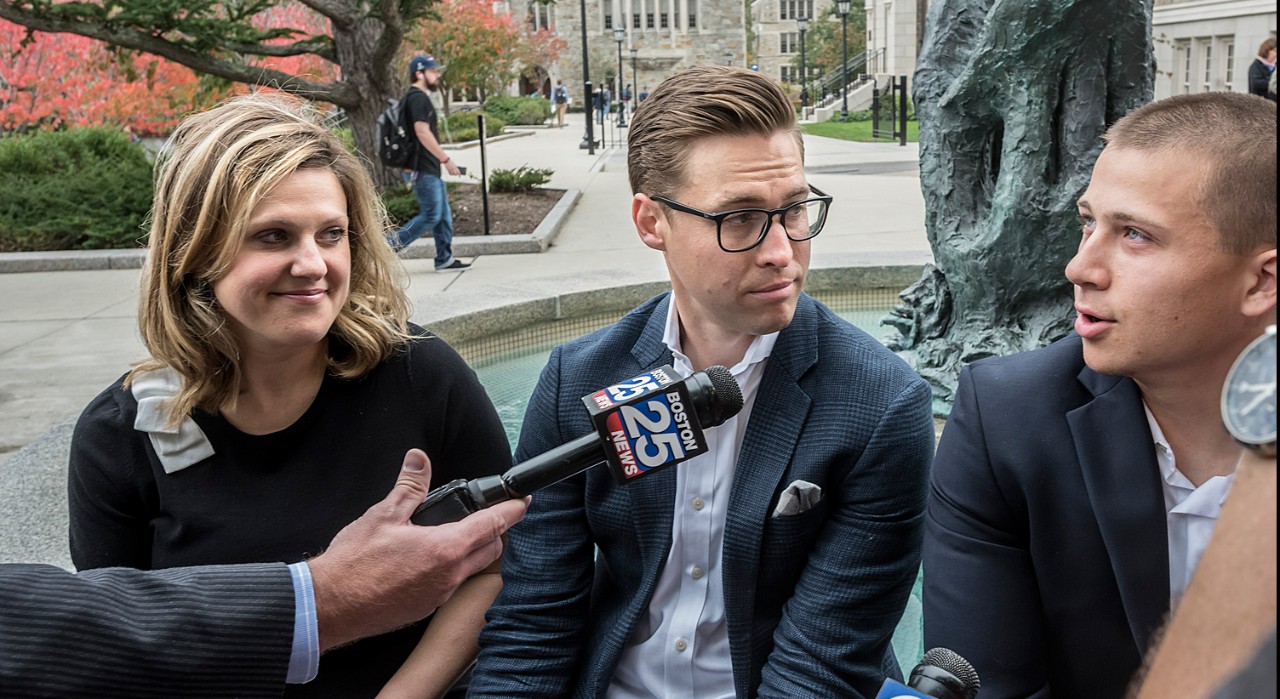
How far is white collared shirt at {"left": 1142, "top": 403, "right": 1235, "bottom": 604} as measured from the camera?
1906 millimetres

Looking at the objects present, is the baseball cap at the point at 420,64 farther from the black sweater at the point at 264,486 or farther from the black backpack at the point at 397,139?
the black sweater at the point at 264,486

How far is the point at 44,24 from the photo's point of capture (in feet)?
35.1

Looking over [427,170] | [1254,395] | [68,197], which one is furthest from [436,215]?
[1254,395]

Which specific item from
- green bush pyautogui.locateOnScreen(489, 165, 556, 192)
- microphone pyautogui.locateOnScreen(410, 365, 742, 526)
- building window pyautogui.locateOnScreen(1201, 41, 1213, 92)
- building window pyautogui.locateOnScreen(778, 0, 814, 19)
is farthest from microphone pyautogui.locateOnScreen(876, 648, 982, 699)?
building window pyautogui.locateOnScreen(778, 0, 814, 19)

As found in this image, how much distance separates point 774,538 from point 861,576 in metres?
0.17

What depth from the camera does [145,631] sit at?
157cm

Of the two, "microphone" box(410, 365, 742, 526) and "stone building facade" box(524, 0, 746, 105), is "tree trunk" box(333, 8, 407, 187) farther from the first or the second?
"stone building facade" box(524, 0, 746, 105)

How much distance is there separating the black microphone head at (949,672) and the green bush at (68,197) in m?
10.7

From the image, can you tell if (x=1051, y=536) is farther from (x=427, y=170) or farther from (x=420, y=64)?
(x=420, y=64)

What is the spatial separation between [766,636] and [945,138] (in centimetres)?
329

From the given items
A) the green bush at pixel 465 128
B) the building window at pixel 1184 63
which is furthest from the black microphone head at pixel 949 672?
the building window at pixel 1184 63

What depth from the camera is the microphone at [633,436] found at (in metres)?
1.43

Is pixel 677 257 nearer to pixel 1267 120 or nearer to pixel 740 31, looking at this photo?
pixel 1267 120

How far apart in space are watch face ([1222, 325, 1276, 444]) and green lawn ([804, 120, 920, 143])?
29539 mm
